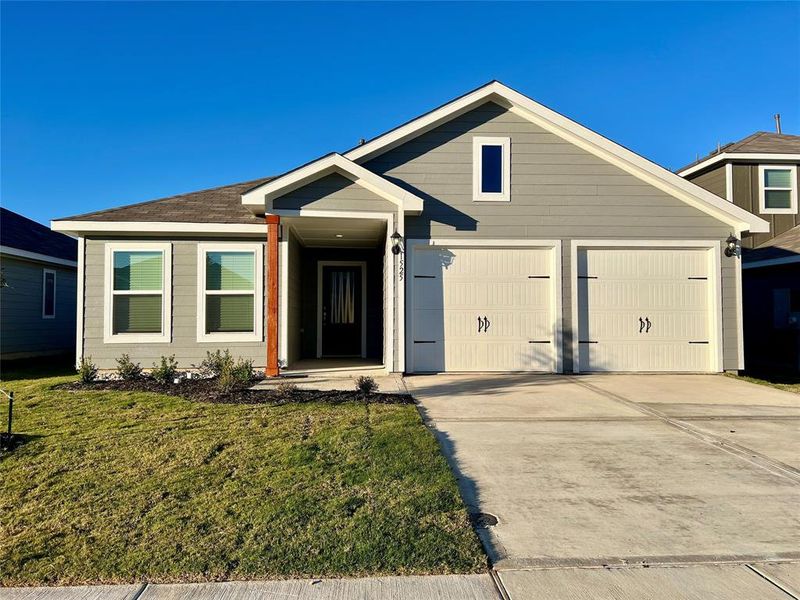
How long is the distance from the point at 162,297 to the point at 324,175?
3.67m

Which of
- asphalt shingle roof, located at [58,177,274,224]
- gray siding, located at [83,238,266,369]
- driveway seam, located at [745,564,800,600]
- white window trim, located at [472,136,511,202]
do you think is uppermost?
white window trim, located at [472,136,511,202]

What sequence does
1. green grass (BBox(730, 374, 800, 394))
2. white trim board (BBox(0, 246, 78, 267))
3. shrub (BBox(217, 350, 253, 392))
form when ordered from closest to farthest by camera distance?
shrub (BBox(217, 350, 253, 392)) < green grass (BBox(730, 374, 800, 394)) < white trim board (BBox(0, 246, 78, 267))

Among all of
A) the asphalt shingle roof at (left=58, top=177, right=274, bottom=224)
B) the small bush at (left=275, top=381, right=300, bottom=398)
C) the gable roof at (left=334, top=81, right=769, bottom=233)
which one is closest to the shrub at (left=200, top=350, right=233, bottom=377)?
the small bush at (left=275, top=381, right=300, bottom=398)

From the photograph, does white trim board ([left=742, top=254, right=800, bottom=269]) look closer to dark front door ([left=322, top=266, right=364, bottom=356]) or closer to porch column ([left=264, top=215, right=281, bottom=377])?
dark front door ([left=322, top=266, right=364, bottom=356])

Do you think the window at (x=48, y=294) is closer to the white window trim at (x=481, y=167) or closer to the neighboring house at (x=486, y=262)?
the neighboring house at (x=486, y=262)

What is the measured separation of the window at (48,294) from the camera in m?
12.0

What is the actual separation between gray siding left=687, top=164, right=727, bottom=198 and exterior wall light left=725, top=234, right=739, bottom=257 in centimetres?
445

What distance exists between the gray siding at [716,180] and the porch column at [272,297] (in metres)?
11.2

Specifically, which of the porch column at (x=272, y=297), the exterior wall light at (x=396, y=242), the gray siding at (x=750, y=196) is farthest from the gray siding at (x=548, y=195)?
the gray siding at (x=750, y=196)

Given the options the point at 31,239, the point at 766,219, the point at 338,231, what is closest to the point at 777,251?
the point at 766,219

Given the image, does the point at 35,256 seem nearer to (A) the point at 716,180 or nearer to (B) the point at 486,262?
(B) the point at 486,262

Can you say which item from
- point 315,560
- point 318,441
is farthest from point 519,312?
point 315,560

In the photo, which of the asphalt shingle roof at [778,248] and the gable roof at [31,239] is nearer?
the asphalt shingle roof at [778,248]

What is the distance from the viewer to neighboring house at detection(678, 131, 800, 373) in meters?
11.2
